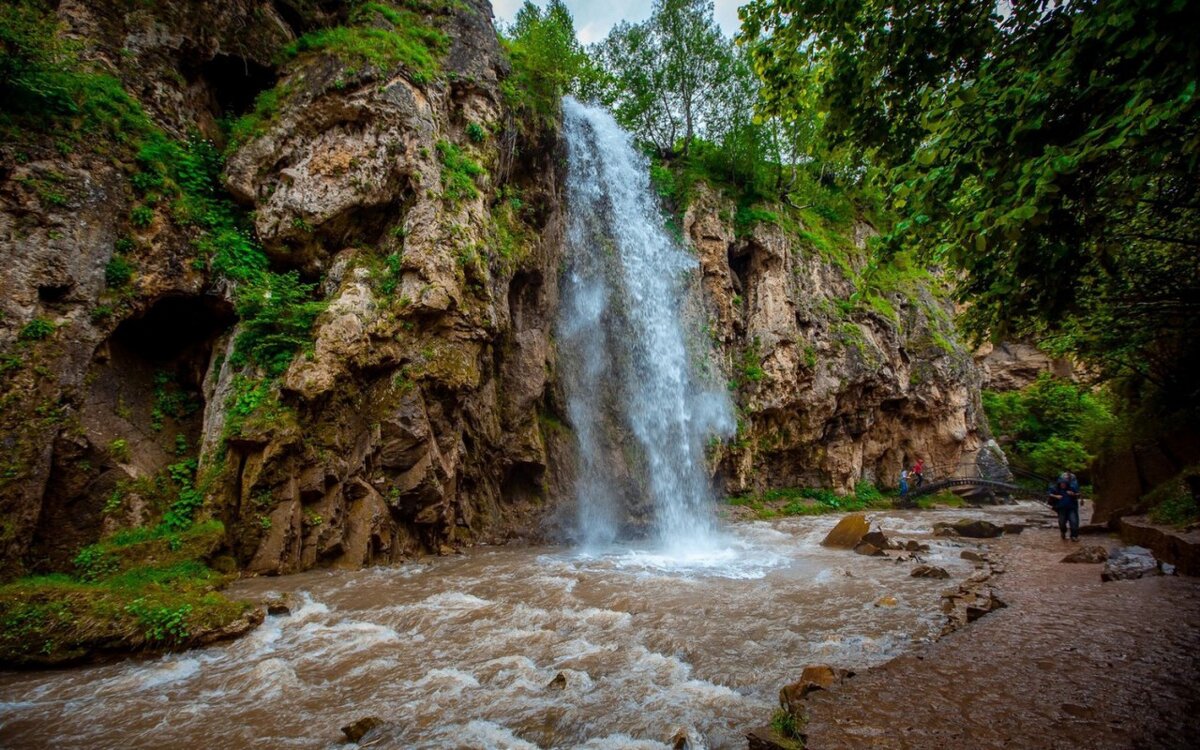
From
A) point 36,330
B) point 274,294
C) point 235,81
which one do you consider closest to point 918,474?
point 274,294

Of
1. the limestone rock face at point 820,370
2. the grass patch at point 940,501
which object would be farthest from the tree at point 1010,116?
the grass patch at point 940,501

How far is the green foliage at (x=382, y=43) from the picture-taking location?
12.0 meters

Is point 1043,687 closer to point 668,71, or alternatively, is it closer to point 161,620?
point 161,620

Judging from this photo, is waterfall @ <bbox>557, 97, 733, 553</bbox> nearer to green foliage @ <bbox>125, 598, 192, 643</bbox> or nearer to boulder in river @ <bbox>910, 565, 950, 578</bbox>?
boulder in river @ <bbox>910, 565, 950, 578</bbox>

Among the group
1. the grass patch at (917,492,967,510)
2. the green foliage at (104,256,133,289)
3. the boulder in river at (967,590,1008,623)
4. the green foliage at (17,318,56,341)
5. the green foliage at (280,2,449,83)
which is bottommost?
the grass patch at (917,492,967,510)

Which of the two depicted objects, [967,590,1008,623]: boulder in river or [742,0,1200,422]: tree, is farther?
[967,590,1008,623]: boulder in river

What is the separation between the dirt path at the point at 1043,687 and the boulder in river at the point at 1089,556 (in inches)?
120

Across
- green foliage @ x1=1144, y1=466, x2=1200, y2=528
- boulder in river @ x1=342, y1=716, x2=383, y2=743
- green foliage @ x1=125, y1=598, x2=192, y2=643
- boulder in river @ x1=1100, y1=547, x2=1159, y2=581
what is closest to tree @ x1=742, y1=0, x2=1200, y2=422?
boulder in river @ x1=1100, y1=547, x2=1159, y2=581

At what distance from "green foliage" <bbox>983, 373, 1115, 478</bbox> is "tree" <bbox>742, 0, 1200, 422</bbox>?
1079 inches

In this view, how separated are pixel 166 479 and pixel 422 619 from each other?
576cm

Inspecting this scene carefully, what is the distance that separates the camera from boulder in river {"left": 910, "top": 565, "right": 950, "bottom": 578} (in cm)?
858

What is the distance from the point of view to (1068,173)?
3189 mm

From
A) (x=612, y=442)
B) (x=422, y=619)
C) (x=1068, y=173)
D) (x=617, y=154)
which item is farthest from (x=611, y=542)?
(x=617, y=154)

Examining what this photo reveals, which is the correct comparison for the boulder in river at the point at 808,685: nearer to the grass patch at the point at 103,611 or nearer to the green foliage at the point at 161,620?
the grass patch at the point at 103,611
